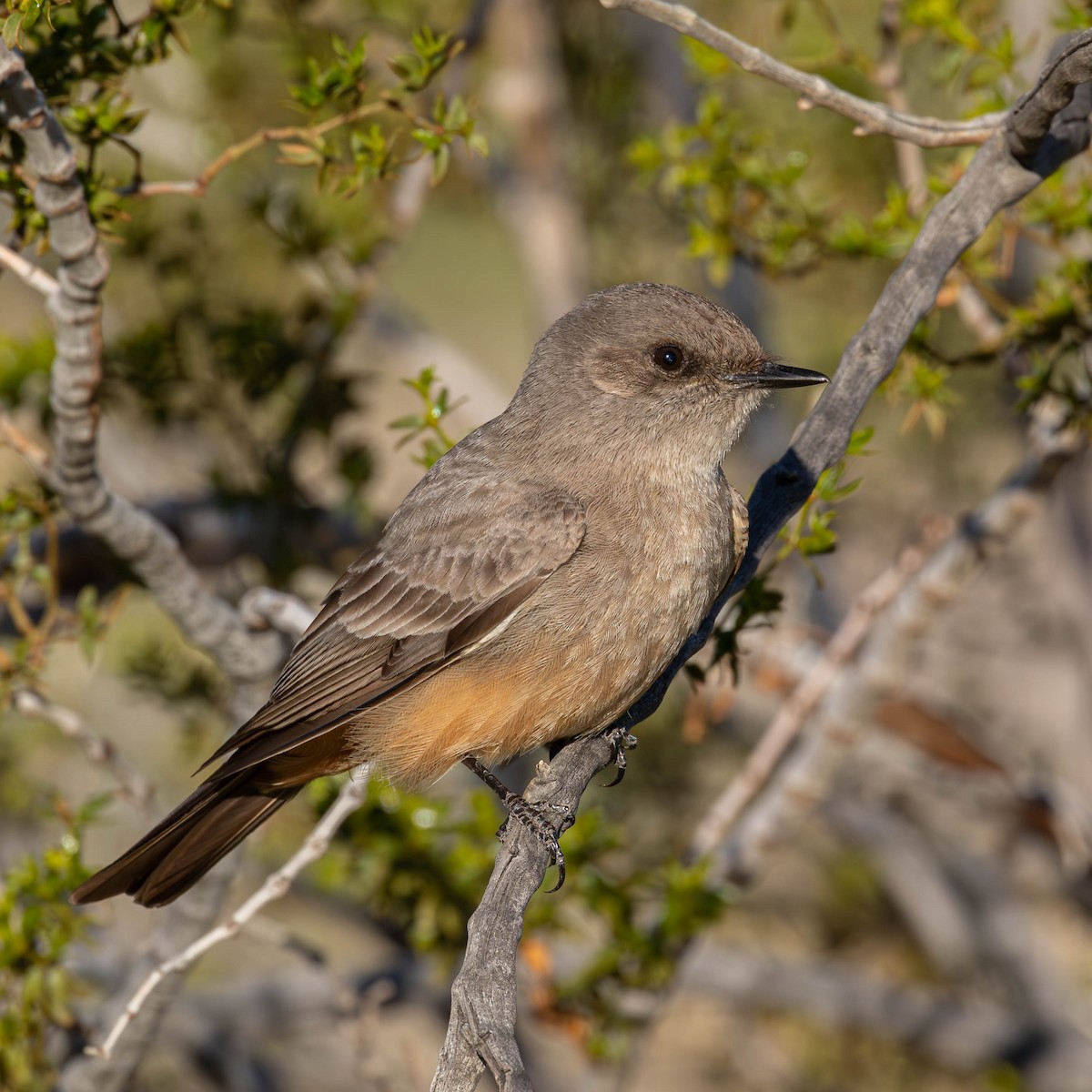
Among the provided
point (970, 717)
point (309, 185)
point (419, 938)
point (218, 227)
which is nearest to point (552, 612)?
point (419, 938)

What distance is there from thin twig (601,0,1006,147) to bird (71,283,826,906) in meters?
0.78

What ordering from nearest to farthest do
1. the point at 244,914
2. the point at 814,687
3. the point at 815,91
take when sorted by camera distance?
the point at 815,91, the point at 244,914, the point at 814,687

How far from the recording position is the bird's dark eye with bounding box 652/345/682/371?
4.45 m

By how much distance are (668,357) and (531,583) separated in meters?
0.91

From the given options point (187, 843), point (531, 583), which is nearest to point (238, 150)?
point (531, 583)

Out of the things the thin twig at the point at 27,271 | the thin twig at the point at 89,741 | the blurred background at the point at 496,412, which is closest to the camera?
the thin twig at the point at 27,271

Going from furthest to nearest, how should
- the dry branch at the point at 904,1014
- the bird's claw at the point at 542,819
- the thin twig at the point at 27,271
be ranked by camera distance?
the dry branch at the point at 904,1014 → the thin twig at the point at 27,271 → the bird's claw at the point at 542,819

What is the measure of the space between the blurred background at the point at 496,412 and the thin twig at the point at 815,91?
0.85 metres

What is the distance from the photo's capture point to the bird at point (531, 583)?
399cm

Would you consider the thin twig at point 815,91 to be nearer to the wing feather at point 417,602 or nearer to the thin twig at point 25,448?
the wing feather at point 417,602

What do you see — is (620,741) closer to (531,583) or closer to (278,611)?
(531,583)

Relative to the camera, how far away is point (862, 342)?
3.82 metres

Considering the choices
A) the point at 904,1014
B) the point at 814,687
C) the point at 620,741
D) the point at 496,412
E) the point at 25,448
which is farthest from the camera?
the point at 496,412

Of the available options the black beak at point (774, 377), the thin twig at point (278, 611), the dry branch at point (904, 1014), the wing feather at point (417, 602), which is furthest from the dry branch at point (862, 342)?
the dry branch at point (904, 1014)
